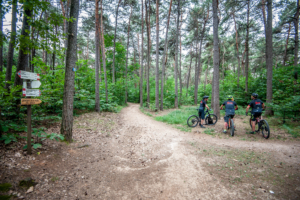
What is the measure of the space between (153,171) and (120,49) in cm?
2054

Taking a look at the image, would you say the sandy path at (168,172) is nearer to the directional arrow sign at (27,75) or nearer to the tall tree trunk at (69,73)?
the tall tree trunk at (69,73)

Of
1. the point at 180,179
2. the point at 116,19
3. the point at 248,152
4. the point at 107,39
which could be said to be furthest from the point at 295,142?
the point at 107,39

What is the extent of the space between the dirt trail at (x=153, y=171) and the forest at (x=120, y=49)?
1517 millimetres

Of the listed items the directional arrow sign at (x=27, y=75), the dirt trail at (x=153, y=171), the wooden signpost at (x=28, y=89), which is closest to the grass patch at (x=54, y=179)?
the dirt trail at (x=153, y=171)

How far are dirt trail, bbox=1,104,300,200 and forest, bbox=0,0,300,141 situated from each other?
152 centimetres

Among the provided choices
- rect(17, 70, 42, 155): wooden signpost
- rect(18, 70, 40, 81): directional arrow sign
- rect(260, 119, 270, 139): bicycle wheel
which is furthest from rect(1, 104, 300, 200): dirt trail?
rect(18, 70, 40, 81): directional arrow sign

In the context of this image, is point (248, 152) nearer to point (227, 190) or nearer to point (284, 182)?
point (284, 182)

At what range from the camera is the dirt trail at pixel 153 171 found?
2.57 m

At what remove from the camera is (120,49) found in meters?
20.3

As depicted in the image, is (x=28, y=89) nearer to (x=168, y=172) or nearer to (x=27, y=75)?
(x=27, y=75)

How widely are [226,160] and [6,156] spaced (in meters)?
6.01

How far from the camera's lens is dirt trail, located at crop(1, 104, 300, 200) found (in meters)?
2.57

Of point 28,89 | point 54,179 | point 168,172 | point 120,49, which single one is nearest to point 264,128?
point 168,172

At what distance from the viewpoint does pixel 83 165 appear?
11.6 feet
